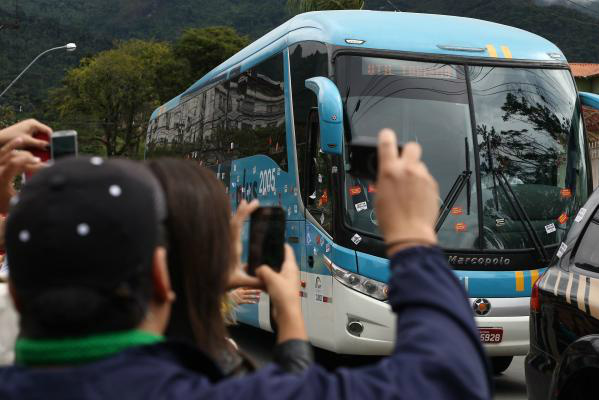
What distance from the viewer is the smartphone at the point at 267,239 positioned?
2154 mm

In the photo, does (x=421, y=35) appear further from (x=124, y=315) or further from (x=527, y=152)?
(x=124, y=315)

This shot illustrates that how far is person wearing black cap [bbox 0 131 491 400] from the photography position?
1.35 metres

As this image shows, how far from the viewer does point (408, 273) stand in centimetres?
144

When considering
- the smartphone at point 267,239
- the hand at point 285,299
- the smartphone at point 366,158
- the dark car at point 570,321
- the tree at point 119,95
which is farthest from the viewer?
the tree at point 119,95

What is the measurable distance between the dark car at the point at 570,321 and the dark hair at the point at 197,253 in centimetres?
286

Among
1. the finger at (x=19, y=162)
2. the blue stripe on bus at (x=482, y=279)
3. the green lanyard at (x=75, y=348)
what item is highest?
the finger at (x=19, y=162)

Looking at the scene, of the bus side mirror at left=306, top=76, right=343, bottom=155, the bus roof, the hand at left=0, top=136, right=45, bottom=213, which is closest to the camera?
the hand at left=0, top=136, right=45, bottom=213

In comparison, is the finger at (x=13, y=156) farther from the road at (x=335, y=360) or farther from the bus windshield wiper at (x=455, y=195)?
the road at (x=335, y=360)

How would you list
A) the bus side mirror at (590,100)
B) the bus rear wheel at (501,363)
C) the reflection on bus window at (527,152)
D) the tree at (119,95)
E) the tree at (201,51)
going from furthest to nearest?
the tree at (201,51) → the tree at (119,95) → the bus rear wheel at (501,363) → the bus side mirror at (590,100) → the reflection on bus window at (527,152)

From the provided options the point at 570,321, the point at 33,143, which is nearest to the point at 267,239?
the point at 33,143

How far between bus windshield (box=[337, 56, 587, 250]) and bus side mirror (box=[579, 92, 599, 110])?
0.70 ft

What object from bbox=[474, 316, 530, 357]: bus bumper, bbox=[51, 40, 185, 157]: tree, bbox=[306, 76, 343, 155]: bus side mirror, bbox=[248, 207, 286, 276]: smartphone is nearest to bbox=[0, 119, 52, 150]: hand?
bbox=[248, 207, 286, 276]: smartphone

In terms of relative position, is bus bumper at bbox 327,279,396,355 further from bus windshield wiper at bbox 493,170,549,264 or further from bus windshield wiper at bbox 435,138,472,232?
bus windshield wiper at bbox 493,170,549,264

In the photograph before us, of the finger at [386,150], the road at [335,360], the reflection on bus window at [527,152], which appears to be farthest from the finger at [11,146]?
the road at [335,360]
